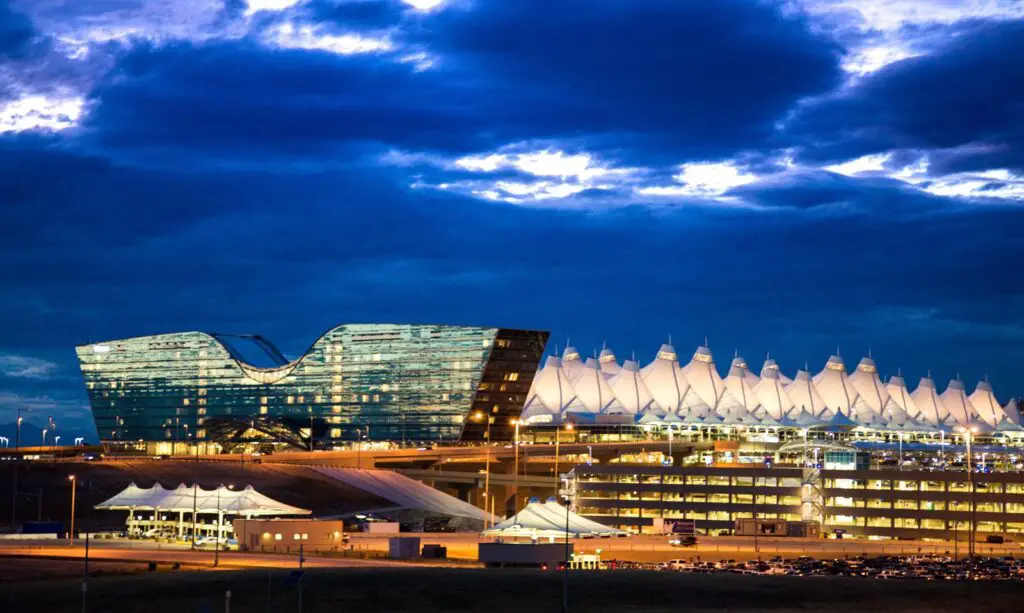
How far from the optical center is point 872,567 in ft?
318

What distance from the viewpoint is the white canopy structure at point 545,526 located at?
98188mm

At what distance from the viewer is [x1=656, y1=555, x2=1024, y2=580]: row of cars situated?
9088 cm

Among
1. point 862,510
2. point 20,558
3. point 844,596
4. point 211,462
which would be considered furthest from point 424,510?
point 844,596

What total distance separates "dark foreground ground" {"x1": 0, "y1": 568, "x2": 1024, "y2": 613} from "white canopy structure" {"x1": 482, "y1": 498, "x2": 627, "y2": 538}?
1524cm

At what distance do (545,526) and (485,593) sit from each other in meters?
23.7

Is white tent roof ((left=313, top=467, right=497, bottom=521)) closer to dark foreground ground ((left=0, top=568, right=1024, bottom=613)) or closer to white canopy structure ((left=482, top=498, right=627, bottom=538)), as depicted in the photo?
white canopy structure ((left=482, top=498, right=627, bottom=538))

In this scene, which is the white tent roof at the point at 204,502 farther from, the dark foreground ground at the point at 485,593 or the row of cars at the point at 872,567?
the row of cars at the point at 872,567

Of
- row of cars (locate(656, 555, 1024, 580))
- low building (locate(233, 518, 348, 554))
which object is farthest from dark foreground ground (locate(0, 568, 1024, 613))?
low building (locate(233, 518, 348, 554))

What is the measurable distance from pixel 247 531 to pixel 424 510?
51.9 metres

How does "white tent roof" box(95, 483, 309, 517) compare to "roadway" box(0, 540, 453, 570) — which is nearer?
"roadway" box(0, 540, 453, 570)

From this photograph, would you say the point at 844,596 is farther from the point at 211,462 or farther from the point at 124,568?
the point at 211,462

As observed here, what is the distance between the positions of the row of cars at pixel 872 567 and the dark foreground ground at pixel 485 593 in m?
7.95

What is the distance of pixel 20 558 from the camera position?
90438 mm

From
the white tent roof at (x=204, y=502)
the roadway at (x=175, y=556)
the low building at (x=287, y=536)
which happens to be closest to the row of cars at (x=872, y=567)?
the roadway at (x=175, y=556)
